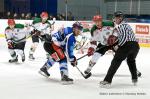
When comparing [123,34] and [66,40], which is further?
[66,40]

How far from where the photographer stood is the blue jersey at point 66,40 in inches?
217

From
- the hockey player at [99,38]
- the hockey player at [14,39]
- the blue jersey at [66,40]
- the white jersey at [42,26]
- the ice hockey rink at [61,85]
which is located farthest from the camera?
the white jersey at [42,26]

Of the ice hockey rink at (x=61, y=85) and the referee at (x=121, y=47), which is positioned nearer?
the ice hockey rink at (x=61, y=85)

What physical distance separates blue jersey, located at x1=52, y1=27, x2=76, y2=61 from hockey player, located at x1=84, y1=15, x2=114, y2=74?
690 mm

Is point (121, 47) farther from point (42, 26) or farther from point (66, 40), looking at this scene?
point (42, 26)

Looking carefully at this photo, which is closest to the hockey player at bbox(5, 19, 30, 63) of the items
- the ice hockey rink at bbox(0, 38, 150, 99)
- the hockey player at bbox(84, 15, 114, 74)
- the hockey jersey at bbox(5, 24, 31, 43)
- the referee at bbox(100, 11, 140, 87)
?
the hockey jersey at bbox(5, 24, 31, 43)

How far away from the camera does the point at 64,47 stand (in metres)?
5.80

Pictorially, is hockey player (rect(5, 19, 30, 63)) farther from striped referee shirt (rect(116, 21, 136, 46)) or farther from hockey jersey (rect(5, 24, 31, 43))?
striped referee shirt (rect(116, 21, 136, 46))

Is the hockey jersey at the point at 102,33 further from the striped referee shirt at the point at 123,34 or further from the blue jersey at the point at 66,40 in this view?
the striped referee shirt at the point at 123,34

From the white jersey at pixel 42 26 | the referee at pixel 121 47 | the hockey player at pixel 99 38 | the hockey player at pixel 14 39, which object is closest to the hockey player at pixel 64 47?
the referee at pixel 121 47

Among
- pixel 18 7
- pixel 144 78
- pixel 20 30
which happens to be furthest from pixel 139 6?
pixel 144 78

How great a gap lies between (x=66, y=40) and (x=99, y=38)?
99cm

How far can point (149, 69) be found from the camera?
7.36 metres

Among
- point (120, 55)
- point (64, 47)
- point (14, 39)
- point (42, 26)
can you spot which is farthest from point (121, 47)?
point (42, 26)
